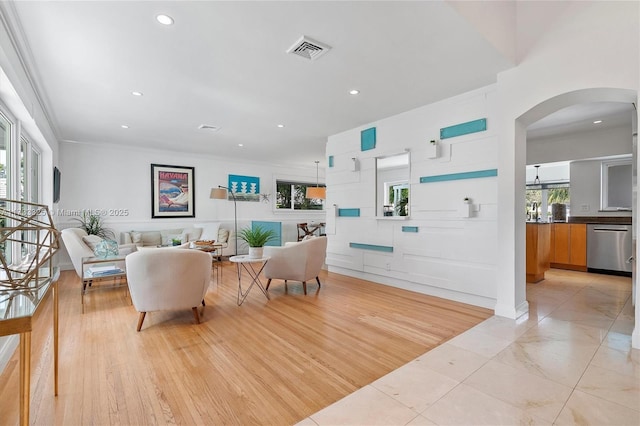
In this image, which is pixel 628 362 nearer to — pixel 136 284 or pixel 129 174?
pixel 136 284

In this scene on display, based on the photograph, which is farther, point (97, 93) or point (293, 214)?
point (293, 214)

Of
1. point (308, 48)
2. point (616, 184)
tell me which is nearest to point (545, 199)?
point (616, 184)

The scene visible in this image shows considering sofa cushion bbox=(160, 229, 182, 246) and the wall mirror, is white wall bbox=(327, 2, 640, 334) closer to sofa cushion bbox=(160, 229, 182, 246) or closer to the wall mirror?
the wall mirror

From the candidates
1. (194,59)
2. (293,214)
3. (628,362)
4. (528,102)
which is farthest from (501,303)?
(293,214)

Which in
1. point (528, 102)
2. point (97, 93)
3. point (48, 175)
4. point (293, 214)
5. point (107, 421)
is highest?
point (97, 93)

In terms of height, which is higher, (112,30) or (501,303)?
(112,30)

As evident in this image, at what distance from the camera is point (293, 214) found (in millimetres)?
9359

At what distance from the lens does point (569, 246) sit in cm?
572

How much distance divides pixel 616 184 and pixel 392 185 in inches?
174

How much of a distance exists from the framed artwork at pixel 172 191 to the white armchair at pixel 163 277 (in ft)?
14.8

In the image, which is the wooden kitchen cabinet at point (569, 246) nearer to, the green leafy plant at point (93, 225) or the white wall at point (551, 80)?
the white wall at point (551, 80)

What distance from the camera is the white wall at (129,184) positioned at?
240 inches

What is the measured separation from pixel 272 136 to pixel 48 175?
3722 millimetres

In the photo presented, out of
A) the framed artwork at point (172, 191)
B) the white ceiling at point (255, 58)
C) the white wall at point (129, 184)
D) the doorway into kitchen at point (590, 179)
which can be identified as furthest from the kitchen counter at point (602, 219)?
the framed artwork at point (172, 191)
